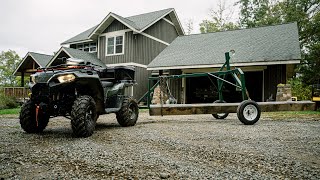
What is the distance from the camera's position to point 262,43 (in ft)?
48.0

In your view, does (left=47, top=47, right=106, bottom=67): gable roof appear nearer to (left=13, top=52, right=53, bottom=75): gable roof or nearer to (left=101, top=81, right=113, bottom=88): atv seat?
(left=13, top=52, right=53, bottom=75): gable roof

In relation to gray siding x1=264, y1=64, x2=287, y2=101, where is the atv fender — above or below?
below

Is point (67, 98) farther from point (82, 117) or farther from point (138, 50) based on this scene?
point (138, 50)

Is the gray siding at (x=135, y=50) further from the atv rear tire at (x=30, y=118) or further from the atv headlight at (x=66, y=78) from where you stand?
the atv headlight at (x=66, y=78)

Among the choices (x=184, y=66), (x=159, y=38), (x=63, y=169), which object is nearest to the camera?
(x=63, y=169)

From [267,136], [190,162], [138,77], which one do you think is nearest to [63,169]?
[190,162]

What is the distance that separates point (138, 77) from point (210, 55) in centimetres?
641

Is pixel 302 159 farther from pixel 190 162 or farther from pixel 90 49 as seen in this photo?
pixel 90 49

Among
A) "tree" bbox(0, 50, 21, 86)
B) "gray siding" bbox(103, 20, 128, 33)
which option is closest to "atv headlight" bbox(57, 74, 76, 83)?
"gray siding" bbox(103, 20, 128, 33)

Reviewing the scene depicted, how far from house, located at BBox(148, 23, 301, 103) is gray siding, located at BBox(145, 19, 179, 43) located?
8.52ft

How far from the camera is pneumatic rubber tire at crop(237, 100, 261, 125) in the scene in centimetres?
631

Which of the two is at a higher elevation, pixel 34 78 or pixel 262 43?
pixel 262 43

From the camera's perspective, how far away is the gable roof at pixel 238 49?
1273 centimetres

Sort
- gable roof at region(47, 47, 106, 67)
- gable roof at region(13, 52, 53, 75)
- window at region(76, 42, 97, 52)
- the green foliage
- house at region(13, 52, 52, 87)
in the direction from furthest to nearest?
window at region(76, 42, 97, 52) → house at region(13, 52, 52, 87) → gable roof at region(13, 52, 53, 75) → the green foliage → gable roof at region(47, 47, 106, 67)
